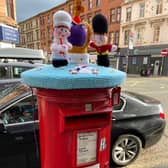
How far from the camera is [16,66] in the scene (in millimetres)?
5773

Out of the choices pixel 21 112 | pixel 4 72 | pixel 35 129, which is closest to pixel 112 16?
pixel 4 72

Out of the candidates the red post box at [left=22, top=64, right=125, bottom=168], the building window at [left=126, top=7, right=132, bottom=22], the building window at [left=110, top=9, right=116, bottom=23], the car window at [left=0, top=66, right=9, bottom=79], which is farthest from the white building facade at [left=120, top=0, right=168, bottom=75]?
the red post box at [left=22, top=64, right=125, bottom=168]

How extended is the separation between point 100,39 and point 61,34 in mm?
362

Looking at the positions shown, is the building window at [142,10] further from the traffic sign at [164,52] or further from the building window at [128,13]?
the traffic sign at [164,52]

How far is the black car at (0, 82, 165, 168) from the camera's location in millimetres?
2377

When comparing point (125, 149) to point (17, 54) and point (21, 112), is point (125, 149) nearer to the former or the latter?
point (21, 112)

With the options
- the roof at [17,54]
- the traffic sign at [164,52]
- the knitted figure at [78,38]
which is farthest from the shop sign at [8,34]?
the traffic sign at [164,52]

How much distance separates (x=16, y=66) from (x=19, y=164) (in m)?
3.92

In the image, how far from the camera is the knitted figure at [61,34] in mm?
1224

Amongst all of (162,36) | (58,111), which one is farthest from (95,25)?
(162,36)

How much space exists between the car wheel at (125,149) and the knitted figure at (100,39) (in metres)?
1.82

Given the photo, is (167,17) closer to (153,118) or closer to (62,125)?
(153,118)

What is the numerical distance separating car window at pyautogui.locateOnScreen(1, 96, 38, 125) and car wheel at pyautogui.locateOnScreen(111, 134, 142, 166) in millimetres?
1397

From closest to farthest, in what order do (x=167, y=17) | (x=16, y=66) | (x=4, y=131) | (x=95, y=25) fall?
1. (x=95, y=25)
2. (x=4, y=131)
3. (x=16, y=66)
4. (x=167, y=17)
